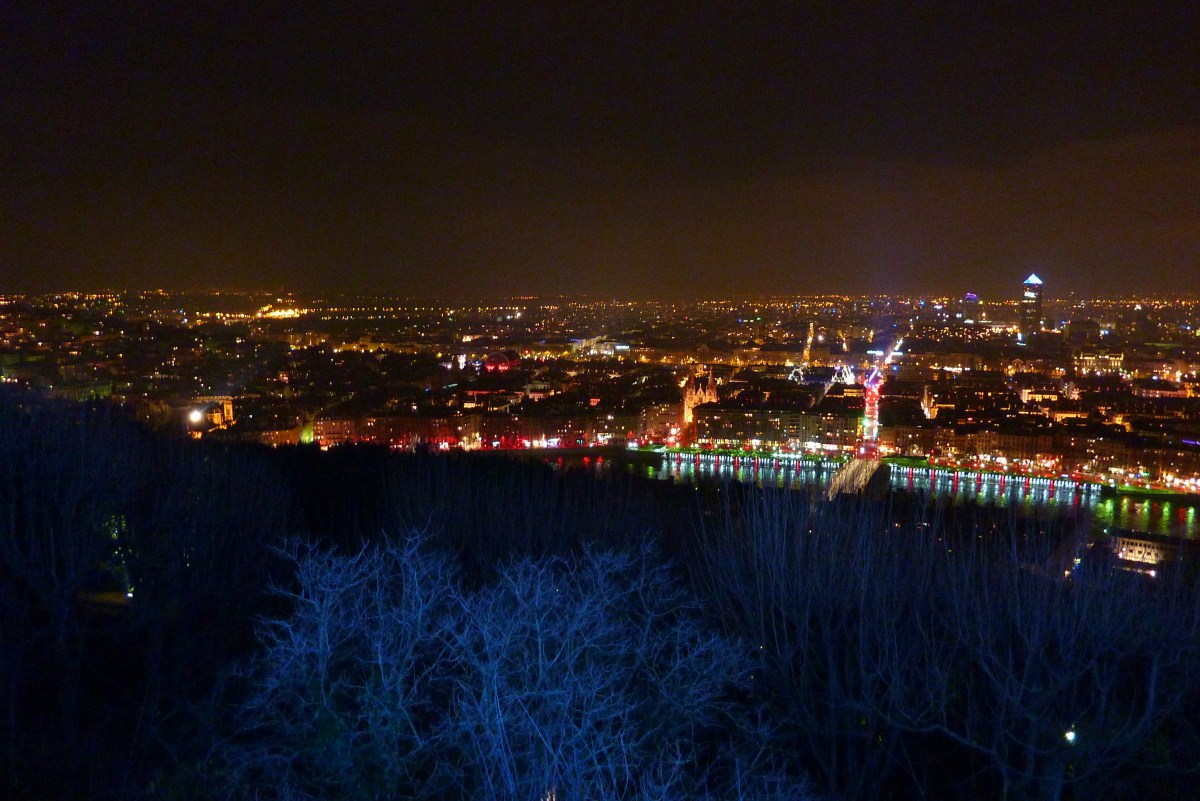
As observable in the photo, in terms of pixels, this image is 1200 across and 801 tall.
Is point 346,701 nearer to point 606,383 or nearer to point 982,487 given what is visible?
point 982,487

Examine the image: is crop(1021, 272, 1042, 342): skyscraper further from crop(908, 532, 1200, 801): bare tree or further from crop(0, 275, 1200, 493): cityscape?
crop(908, 532, 1200, 801): bare tree

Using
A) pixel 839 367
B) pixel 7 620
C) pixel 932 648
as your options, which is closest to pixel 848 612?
pixel 932 648

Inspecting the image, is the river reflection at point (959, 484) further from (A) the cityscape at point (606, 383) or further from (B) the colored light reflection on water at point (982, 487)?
(A) the cityscape at point (606, 383)

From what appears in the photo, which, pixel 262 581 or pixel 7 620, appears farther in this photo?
pixel 262 581

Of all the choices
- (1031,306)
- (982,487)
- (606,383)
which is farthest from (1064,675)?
(1031,306)

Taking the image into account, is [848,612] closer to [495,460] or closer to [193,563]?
[193,563]

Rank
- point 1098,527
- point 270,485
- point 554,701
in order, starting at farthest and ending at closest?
point 1098,527 → point 270,485 → point 554,701

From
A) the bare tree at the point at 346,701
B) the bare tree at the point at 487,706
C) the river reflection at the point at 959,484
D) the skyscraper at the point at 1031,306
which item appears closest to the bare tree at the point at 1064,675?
the bare tree at the point at 487,706

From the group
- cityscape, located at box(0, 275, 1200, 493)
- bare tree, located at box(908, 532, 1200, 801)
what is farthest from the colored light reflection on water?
bare tree, located at box(908, 532, 1200, 801)
